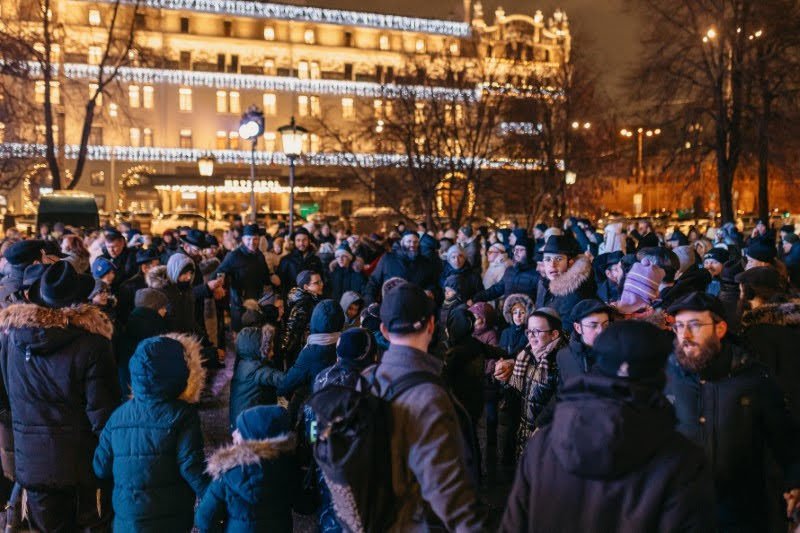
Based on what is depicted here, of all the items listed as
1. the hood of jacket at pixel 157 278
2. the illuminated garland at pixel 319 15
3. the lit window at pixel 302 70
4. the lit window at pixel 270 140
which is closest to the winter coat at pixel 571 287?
the hood of jacket at pixel 157 278

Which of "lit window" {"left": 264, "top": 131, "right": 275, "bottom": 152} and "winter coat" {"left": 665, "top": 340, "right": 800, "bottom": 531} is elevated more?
"lit window" {"left": 264, "top": 131, "right": 275, "bottom": 152}

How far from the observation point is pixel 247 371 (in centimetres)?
604

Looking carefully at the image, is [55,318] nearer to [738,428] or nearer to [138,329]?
[138,329]

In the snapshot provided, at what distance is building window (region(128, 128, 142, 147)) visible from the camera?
6481cm

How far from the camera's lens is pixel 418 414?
3.00 m

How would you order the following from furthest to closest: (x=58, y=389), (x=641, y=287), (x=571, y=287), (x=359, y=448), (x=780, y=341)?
1. (x=571, y=287)
2. (x=641, y=287)
3. (x=780, y=341)
4. (x=58, y=389)
5. (x=359, y=448)

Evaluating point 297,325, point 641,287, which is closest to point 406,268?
point 297,325

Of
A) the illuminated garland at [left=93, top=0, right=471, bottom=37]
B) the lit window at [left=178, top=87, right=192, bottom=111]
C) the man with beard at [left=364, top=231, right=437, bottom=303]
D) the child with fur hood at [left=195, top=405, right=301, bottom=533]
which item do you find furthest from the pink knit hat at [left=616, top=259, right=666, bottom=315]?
the lit window at [left=178, top=87, right=192, bottom=111]

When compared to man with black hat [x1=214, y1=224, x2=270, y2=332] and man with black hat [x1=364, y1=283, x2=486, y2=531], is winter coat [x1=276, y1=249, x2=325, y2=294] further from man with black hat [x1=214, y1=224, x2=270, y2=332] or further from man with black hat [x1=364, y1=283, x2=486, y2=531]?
man with black hat [x1=364, y1=283, x2=486, y2=531]

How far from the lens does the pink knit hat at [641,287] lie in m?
5.77

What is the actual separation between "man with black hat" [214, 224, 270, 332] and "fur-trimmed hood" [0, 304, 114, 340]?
6395 millimetres

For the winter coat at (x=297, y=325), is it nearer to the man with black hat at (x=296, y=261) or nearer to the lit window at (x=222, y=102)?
the man with black hat at (x=296, y=261)

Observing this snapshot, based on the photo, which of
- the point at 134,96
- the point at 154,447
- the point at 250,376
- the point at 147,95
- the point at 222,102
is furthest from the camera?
the point at 222,102

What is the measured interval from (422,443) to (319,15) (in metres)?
71.6
